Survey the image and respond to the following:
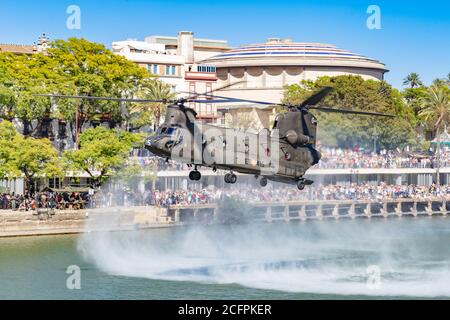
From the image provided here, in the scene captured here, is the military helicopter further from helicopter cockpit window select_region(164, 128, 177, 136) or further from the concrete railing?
the concrete railing

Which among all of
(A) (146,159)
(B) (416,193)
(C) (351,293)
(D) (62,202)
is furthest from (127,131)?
(C) (351,293)

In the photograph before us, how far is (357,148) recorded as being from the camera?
123500mm

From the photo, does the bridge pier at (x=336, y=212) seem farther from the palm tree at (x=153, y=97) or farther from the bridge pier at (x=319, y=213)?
the palm tree at (x=153, y=97)

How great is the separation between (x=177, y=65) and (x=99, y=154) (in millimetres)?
53469

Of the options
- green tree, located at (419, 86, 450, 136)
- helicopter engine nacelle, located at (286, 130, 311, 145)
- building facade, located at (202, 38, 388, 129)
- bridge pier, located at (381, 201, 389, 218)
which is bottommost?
bridge pier, located at (381, 201, 389, 218)

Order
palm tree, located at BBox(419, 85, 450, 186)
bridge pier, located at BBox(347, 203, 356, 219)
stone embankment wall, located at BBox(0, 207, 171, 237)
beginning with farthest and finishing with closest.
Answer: palm tree, located at BBox(419, 85, 450, 186), bridge pier, located at BBox(347, 203, 356, 219), stone embankment wall, located at BBox(0, 207, 171, 237)

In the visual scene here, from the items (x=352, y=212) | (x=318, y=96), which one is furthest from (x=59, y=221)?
(x=352, y=212)

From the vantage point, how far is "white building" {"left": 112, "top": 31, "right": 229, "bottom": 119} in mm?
151750

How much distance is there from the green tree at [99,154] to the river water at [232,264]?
8086 mm

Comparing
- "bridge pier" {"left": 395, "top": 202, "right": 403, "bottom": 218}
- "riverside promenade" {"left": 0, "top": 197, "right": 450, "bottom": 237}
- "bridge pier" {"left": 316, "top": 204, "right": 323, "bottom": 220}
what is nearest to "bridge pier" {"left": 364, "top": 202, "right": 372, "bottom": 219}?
"riverside promenade" {"left": 0, "top": 197, "right": 450, "bottom": 237}

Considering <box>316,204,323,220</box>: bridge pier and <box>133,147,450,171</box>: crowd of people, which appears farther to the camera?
<box>316,204,323,220</box>: bridge pier

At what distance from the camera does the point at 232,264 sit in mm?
87188

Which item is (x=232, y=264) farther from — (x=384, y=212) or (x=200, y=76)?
(x=200, y=76)

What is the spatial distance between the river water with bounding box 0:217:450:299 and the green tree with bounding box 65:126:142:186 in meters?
8.09
